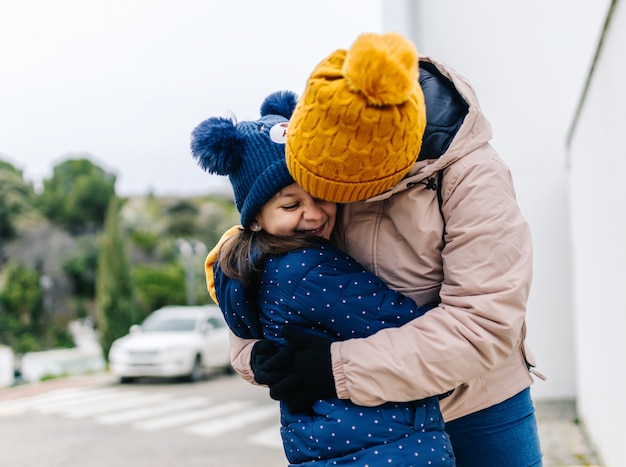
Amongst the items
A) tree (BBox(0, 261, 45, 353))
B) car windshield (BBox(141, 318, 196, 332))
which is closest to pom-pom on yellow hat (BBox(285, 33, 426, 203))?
car windshield (BBox(141, 318, 196, 332))

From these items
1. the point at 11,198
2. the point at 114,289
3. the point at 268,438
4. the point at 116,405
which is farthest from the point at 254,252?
the point at 11,198

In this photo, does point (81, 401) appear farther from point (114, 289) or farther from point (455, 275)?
point (455, 275)

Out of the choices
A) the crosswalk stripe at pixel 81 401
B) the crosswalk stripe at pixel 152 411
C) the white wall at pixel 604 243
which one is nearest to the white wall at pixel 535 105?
the white wall at pixel 604 243

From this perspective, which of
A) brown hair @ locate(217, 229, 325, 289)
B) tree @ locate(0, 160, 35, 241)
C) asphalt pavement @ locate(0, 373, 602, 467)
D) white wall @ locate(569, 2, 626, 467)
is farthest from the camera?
tree @ locate(0, 160, 35, 241)

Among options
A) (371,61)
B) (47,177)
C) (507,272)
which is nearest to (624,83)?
(507,272)

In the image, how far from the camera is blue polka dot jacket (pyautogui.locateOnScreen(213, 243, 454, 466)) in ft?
4.23

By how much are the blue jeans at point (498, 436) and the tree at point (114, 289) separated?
61.4ft

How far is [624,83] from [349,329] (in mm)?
2698

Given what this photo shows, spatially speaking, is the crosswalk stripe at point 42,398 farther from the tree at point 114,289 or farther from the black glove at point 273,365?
the black glove at point 273,365

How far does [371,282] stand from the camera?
52.6 inches

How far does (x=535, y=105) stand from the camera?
7.74 m

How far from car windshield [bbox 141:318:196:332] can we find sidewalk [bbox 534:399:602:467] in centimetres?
813

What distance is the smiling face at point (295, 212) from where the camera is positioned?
1.42 meters

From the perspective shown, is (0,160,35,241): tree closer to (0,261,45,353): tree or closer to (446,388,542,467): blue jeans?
(0,261,45,353): tree
